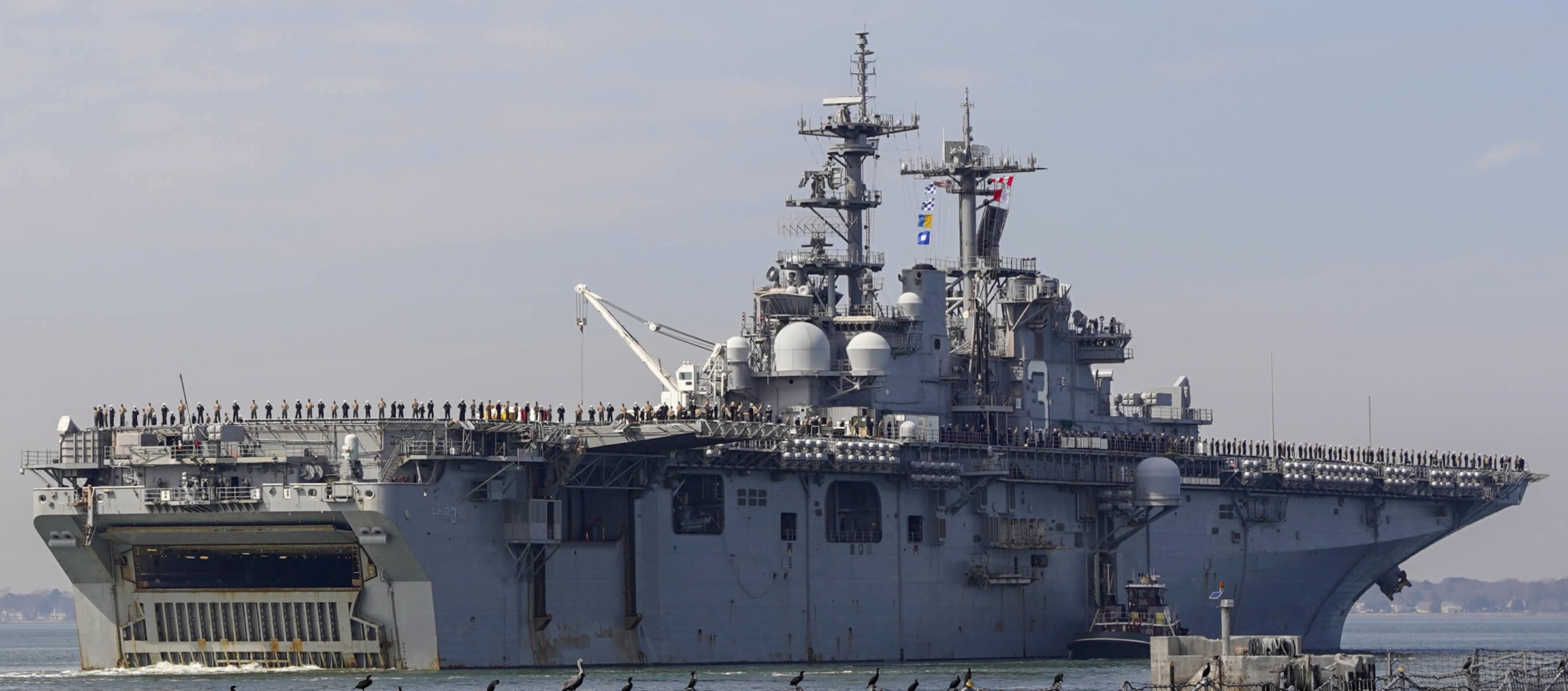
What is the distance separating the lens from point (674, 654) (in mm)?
63000

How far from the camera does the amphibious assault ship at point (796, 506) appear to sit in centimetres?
5819

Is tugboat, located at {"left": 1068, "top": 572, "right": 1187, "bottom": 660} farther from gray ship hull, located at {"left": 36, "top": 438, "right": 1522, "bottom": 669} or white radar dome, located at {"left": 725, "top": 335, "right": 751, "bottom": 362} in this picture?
white radar dome, located at {"left": 725, "top": 335, "right": 751, "bottom": 362}

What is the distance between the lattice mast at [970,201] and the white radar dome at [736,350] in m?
9.29

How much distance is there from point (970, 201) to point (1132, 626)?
14.6 meters

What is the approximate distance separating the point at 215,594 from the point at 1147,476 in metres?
28.3

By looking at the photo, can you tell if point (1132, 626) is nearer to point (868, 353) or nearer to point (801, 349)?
point (868, 353)

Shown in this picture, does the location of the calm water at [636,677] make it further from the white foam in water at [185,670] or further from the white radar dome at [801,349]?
the white radar dome at [801,349]

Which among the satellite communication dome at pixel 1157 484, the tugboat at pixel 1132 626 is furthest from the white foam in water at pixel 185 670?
the satellite communication dome at pixel 1157 484

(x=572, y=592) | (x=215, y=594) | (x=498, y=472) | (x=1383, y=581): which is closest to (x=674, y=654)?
(x=572, y=592)

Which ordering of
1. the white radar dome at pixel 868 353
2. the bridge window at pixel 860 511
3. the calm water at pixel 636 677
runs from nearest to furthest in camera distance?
1. the calm water at pixel 636 677
2. the bridge window at pixel 860 511
3. the white radar dome at pixel 868 353

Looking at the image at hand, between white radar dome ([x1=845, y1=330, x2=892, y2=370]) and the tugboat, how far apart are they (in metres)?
10.5

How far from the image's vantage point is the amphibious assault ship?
58.2 meters

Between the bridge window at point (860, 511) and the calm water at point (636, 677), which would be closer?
the calm water at point (636, 677)

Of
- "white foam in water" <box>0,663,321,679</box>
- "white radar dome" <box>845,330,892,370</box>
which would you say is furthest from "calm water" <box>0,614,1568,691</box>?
"white radar dome" <box>845,330,892,370</box>
